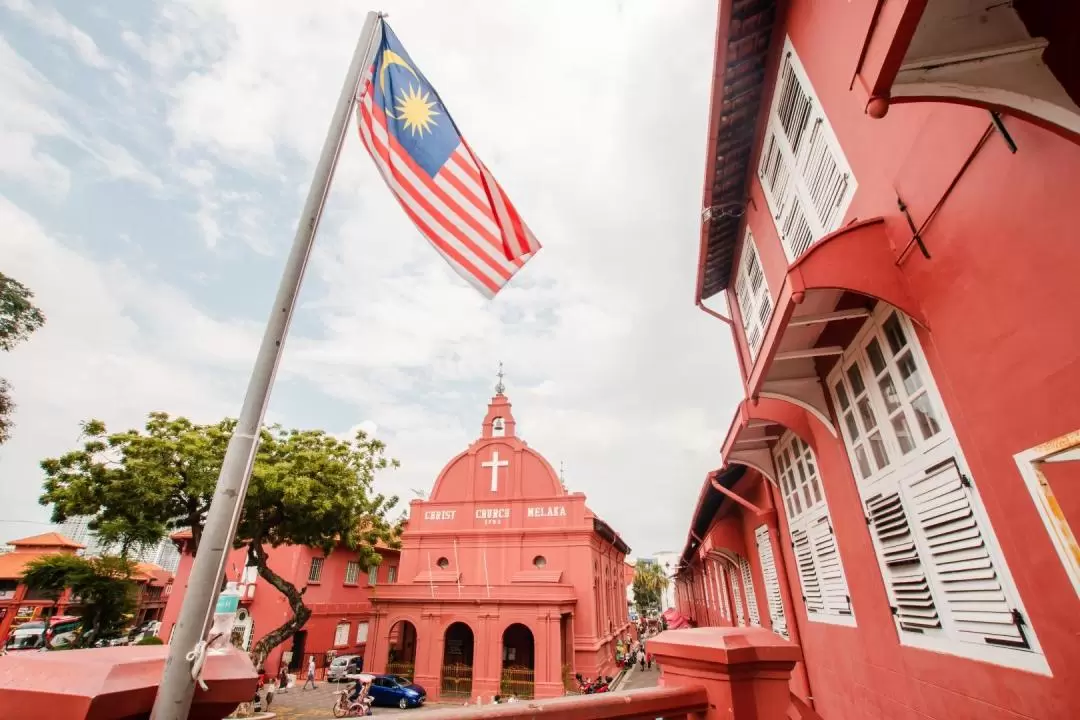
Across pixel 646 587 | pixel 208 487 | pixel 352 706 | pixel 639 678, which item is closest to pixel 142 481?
pixel 208 487

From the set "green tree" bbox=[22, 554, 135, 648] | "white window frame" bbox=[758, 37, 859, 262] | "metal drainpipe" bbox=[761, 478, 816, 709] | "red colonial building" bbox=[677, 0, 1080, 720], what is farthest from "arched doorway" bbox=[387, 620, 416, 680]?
"white window frame" bbox=[758, 37, 859, 262]

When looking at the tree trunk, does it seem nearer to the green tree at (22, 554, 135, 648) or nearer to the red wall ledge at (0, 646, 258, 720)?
the green tree at (22, 554, 135, 648)

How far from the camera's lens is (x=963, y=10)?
79.9 inches

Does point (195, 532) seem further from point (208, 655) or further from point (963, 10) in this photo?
point (963, 10)

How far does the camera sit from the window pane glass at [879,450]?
441 centimetres

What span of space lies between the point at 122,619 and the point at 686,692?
110 feet

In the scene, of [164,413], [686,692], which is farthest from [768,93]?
[164,413]

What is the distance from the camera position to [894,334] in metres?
4.04

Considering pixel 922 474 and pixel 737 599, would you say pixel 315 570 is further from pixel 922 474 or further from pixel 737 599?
pixel 922 474

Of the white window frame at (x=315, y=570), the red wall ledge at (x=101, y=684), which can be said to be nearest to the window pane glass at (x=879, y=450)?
the red wall ledge at (x=101, y=684)

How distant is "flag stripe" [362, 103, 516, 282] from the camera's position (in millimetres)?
4410

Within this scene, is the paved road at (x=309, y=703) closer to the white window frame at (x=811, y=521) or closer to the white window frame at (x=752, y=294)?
the white window frame at (x=811, y=521)

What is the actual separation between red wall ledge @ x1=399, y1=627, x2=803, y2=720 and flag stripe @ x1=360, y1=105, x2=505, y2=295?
11.1ft

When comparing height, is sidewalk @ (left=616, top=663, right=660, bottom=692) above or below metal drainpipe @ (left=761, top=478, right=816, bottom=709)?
below
